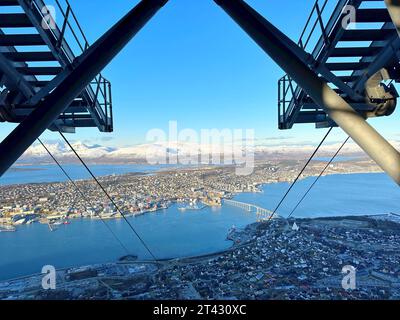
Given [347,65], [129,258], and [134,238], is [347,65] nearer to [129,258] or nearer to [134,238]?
[129,258]

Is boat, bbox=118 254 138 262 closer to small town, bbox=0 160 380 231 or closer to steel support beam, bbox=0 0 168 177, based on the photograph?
small town, bbox=0 160 380 231

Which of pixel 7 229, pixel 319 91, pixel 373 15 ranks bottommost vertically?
pixel 7 229

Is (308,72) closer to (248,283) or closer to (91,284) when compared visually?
(248,283)

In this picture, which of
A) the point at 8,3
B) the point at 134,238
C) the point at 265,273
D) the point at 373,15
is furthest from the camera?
the point at 134,238

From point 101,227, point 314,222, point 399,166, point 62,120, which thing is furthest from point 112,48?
point 101,227

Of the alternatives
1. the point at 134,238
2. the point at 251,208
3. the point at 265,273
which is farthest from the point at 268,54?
the point at 251,208
